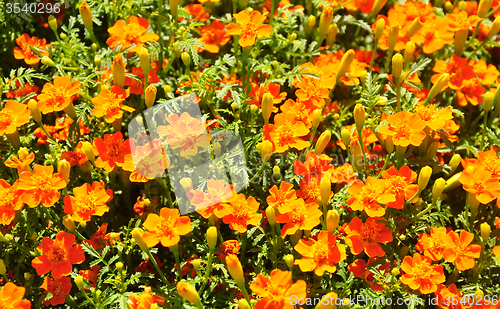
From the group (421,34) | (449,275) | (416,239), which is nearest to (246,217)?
(416,239)

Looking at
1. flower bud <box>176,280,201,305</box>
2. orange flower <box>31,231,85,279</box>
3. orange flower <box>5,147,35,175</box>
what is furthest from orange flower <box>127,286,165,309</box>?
orange flower <box>5,147,35,175</box>

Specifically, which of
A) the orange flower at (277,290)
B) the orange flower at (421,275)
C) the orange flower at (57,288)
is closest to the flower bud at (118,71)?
the orange flower at (57,288)

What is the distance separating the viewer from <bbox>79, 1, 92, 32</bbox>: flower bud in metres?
2.21

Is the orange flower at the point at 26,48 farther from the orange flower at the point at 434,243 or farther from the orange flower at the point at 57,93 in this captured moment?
the orange flower at the point at 434,243

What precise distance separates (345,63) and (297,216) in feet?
2.80

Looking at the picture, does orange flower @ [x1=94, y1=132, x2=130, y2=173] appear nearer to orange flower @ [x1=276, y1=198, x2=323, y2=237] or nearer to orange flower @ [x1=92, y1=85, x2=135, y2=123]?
orange flower @ [x1=92, y1=85, x2=135, y2=123]

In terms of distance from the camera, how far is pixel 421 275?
1891 millimetres

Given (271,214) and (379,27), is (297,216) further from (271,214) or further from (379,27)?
(379,27)

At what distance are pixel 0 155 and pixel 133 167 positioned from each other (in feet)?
2.55

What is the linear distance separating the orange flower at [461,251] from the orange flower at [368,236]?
0.26 metres

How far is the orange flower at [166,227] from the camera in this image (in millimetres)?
1868

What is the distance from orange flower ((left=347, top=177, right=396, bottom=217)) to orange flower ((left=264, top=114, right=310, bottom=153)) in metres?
0.33

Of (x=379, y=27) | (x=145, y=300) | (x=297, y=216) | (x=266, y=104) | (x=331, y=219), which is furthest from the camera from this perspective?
(x=379, y=27)

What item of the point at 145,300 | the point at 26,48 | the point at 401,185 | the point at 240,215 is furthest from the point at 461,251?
the point at 26,48
